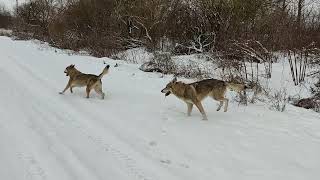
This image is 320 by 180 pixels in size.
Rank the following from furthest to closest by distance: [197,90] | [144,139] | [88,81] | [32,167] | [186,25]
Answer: [186,25] < [88,81] < [197,90] < [144,139] < [32,167]

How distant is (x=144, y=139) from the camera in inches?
276

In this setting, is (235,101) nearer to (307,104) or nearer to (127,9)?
(307,104)

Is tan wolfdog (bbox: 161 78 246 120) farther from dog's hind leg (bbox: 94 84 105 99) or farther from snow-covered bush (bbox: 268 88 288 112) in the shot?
dog's hind leg (bbox: 94 84 105 99)

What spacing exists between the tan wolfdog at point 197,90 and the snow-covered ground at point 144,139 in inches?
13.9

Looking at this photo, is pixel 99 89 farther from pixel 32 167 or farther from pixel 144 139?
pixel 32 167

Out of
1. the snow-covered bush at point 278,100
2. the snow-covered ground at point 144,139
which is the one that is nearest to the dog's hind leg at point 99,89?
the snow-covered ground at point 144,139

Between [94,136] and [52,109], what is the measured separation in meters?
2.17

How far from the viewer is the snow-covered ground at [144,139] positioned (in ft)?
18.9

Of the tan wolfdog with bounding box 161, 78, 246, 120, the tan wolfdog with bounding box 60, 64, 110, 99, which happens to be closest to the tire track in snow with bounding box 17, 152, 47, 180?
the tan wolfdog with bounding box 161, 78, 246, 120

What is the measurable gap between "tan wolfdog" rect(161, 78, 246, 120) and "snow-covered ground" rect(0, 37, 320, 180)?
35 centimetres

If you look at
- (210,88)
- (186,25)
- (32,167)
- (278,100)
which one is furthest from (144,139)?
(186,25)

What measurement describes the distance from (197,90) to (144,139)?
192cm

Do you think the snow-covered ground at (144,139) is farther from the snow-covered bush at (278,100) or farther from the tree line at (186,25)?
the tree line at (186,25)

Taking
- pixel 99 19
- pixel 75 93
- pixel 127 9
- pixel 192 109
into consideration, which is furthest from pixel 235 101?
pixel 99 19
